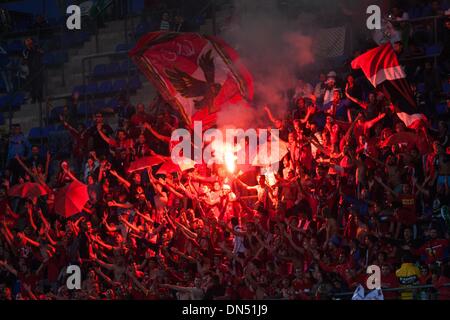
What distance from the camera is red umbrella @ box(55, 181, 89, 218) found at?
20859 millimetres

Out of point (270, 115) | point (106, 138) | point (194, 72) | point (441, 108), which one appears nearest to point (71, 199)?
point (106, 138)

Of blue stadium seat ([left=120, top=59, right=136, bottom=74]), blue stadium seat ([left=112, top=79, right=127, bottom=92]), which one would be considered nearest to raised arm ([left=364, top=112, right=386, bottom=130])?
blue stadium seat ([left=112, top=79, right=127, bottom=92])

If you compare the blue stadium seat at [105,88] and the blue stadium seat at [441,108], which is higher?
the blue stadium seat at [105,88]

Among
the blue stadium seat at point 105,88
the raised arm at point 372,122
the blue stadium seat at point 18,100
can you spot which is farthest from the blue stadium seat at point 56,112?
the raised arm at point 372,122

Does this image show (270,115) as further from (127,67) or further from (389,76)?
(127,67)

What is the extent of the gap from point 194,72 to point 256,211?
3357mm

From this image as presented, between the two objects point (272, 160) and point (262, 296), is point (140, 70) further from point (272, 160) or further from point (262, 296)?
point (262, 296)

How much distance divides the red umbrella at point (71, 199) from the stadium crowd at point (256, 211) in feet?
0.13

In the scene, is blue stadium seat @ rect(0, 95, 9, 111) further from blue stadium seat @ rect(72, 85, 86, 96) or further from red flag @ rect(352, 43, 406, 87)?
red flag @ rect(352, 43, 406, 87)

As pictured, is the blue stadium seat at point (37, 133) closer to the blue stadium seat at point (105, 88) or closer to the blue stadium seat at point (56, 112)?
the blue stadium seat at point (56, 112)

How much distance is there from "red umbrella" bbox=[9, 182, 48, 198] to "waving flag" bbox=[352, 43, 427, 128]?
519cm

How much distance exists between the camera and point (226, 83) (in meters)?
21.5

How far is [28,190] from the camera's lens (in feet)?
69.7

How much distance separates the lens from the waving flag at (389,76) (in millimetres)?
19641
